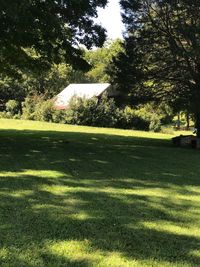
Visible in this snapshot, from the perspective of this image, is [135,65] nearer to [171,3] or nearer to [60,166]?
[171,3]

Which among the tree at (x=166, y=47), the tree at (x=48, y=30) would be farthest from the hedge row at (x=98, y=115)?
the tree at (x=48, y=30)

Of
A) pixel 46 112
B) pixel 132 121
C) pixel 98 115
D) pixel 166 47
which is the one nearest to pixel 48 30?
pixel 166 47

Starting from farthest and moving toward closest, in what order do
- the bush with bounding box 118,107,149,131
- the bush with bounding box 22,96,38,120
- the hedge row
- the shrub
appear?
the bush with bounding box 22,96,38,120, the shrub, the bush with bounding box 118,107,149,131, the hedge row

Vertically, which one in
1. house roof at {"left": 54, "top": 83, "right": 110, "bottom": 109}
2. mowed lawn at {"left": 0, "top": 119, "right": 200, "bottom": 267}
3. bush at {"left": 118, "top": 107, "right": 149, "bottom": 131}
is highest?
house roof at {"left": 54, "top": 83, "right": 110, "bottom": 109}

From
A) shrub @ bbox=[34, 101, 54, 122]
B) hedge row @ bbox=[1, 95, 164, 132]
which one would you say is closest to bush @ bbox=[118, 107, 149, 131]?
hedge row @ bbox=[1, 95, 164, 132]

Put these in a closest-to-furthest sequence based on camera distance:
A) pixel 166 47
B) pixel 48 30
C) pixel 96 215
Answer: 1. pixel 96 215
2. pixel 48 30
3. pixel 166 47

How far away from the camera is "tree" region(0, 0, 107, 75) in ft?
46.0

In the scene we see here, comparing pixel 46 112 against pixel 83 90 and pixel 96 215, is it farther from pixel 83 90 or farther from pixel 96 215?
pixel 96 215

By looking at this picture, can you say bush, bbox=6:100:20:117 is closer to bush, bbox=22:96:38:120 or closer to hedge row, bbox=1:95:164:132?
bush, bbox=22:96:38:120

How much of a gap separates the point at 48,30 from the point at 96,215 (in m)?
10.3

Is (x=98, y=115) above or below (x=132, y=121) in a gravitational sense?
above

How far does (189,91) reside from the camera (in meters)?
21.4

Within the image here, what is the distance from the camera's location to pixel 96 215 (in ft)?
21.4

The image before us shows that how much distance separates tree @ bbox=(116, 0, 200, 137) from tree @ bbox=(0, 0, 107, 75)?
14.9 ft
